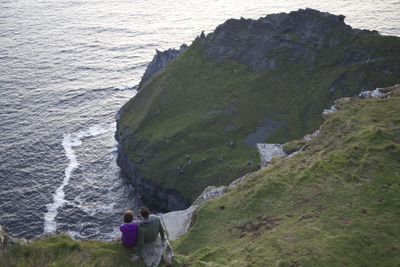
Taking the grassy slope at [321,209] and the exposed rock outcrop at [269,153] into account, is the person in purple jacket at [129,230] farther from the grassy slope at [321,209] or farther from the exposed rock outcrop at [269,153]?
the exposed rock outcrop at [269,153]

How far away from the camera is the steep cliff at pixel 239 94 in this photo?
85.4 meters

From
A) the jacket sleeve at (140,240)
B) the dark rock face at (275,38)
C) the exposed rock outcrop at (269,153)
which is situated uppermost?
the jacket sleeve at (140,240)

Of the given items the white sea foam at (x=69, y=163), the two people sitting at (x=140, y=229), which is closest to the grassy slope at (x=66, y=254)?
the two people sitting at (x=140, y=229)

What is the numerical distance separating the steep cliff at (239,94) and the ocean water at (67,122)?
8.57m

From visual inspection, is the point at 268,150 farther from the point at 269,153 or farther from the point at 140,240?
the point at 140,240

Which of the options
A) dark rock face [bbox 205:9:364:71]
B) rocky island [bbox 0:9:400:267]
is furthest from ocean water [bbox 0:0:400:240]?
dark rock face [bbox 205:9:364:71]

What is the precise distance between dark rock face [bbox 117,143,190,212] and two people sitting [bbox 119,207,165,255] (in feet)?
175

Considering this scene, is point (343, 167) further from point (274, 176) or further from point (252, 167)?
point (252, 167)

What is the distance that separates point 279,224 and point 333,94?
6325 centimetres

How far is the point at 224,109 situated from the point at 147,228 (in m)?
73.9

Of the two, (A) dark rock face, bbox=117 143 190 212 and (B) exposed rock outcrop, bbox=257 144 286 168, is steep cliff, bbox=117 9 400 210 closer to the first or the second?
(A) dark rock face, bbox=117 143 190 212

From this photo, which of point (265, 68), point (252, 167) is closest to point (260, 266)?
point (252, 167)

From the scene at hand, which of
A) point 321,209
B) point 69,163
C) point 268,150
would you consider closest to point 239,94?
point 69,163

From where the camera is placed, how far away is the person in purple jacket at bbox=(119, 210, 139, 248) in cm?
2460
